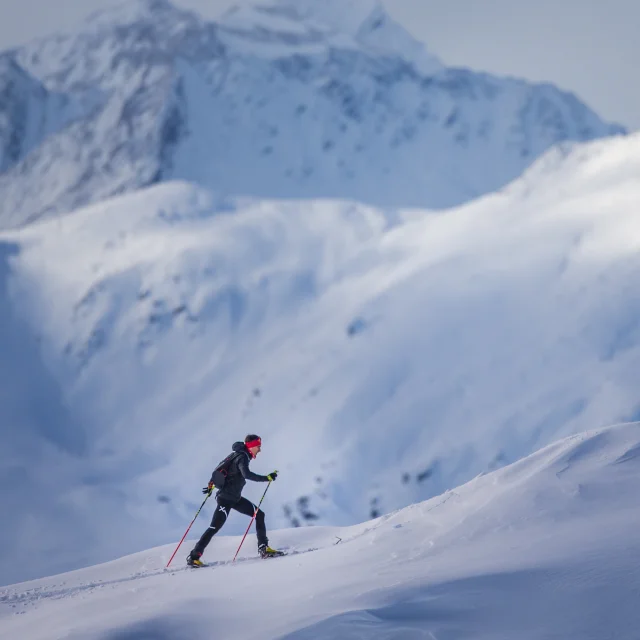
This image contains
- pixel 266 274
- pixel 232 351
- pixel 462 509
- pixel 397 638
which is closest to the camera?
pixel 397 638

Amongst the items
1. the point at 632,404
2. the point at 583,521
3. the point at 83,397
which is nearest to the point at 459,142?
the point at 83,397

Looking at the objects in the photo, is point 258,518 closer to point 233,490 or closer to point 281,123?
point 233,490

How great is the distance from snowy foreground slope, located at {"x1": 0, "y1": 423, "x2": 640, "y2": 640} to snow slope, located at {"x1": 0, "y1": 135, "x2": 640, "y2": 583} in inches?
950

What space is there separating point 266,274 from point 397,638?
51.7 metres

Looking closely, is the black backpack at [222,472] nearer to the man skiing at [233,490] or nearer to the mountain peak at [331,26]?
the man skiing at [233,490]

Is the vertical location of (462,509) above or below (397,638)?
above

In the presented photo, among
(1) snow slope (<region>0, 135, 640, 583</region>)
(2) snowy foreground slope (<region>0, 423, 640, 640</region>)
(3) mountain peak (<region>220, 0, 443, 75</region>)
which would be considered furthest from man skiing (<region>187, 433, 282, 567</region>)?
(3) mountain peak (<region>220, 0, 443, 75</region>)

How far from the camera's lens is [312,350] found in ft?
148

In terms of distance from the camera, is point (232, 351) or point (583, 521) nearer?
point (583, 521)

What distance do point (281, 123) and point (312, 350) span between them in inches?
1799

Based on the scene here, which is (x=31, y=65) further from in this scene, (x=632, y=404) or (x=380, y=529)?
(x=380, y=529)

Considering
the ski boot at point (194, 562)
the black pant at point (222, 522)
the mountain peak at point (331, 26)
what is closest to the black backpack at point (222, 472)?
the black pant at point (222, 522)

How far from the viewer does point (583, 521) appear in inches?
269

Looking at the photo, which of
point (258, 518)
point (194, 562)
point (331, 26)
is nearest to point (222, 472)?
point (258, 518)
